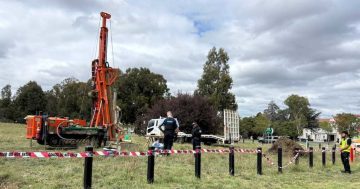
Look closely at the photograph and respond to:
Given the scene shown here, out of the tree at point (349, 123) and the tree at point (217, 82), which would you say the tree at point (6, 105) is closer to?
the tree at point (217, 82)

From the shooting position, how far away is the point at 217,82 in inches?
2058

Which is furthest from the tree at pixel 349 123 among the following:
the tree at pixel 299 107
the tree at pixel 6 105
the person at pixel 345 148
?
the person at pixel 345 148

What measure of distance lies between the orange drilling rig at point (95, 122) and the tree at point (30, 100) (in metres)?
74.1

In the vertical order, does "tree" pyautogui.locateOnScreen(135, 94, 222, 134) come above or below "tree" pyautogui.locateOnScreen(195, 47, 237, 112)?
below

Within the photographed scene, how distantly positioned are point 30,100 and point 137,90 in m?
32.5

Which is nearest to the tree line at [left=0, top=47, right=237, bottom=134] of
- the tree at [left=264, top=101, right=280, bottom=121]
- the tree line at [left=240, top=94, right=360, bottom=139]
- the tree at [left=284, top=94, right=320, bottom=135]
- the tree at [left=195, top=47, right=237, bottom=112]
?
the tree at [left=195, top=47, right=237, bottom=112]

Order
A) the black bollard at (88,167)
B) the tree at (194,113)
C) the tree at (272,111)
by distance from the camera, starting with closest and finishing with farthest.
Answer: the black bollard at (88,167), the tree at (194,113), the tree at (272,111)

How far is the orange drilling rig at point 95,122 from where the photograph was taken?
2091 cm

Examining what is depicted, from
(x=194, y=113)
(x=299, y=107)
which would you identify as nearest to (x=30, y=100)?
(x=194, y=113)

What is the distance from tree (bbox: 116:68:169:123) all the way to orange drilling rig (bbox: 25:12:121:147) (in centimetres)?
4794

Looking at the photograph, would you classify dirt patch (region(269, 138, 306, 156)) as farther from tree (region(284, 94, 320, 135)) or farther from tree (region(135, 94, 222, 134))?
tree (region(284, 94, 320, 135))

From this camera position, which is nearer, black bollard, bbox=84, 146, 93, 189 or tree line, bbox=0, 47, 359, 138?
black bollard, bbox=84, 146, 93, 189

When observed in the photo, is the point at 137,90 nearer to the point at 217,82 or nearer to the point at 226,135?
the point at 217,82

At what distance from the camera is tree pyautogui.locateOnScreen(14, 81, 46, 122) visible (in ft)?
307
